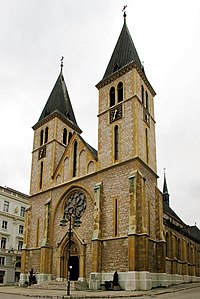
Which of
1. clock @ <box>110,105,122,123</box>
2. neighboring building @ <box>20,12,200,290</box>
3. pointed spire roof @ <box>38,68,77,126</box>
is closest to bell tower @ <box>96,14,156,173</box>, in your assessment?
clock @ <box>110,105,122,123</box>

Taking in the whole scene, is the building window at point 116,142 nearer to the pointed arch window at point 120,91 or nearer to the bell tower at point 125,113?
the bell tower at point 125,113

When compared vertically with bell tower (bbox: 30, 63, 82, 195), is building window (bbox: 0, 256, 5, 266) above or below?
below

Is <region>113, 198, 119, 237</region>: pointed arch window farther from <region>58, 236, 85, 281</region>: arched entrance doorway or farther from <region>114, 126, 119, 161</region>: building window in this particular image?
<region>114, 126, 119, 161</region>: building window

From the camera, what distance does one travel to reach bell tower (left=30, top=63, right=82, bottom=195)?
37.1 m

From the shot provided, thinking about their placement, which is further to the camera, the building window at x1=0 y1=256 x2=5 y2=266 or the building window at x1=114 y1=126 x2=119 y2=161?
the building window at x1=0 y1=256 x2=5 y2=266

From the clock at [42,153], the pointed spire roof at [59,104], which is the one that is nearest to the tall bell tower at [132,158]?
the pointed spire roof at [59,104]

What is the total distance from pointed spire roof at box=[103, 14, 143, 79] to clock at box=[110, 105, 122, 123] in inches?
188

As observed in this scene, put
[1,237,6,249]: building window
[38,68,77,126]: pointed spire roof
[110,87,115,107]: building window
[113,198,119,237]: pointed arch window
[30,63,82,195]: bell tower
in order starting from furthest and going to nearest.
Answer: [1,237,6,249]: building window → [38,68,77,126]: pointed spire roof → [30,63,82,195]: bell tower → [110,87,115,107]: building window → [113,198,119,237]: pointed arch window

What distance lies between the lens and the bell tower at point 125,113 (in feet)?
97.2

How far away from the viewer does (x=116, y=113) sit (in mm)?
31828

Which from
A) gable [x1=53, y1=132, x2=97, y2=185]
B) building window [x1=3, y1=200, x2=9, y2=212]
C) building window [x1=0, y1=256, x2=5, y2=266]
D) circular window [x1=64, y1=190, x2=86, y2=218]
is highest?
gable [x1=53, y1=132, x2=97, y2=185]

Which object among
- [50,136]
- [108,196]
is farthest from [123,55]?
[108,196]

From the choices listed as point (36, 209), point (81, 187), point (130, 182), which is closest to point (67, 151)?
point (81, 187)

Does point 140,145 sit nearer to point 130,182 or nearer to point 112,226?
point 130,182
